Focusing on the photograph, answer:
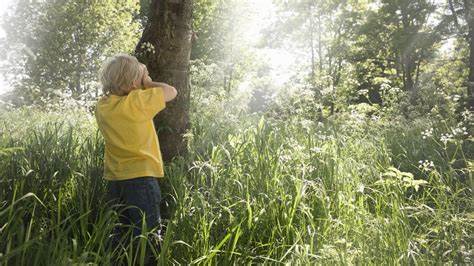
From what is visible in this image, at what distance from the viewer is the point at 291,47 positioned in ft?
73.3

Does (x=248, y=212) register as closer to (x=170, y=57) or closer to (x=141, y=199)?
(x=141, y=199)

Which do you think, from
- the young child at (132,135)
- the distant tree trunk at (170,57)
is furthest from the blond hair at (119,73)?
the distant tree trunk at (170,57)

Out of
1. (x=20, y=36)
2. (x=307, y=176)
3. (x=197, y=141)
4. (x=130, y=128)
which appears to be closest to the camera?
(x=130, y=128)

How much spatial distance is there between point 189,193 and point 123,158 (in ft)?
1.67

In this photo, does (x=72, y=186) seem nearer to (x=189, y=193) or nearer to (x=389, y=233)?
(x=189, y=193)

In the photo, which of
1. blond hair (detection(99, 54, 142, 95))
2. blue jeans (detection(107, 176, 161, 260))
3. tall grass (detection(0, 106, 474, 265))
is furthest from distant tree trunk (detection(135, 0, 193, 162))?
blue jeans (detection(107, 176, 161, 260))

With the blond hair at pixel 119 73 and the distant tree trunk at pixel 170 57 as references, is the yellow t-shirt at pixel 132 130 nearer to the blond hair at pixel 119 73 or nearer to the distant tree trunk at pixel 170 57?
the blond hair at pixel 119 73

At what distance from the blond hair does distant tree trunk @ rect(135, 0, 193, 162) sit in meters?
0.61

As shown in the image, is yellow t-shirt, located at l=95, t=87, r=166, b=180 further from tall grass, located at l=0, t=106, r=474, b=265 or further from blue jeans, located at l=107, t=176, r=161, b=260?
tall grass, located at l=0, t=106, r=474, b=265

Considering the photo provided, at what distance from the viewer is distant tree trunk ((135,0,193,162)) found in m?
3.30

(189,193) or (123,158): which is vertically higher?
(123,158)

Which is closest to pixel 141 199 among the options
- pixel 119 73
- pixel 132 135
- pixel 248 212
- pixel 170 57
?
pixel 132 135

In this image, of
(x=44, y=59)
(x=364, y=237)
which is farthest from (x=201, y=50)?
(x=364, y=237)

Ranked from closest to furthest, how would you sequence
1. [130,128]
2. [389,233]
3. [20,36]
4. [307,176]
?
[389,233]
[130,128]
[307,176]
[20,36]
